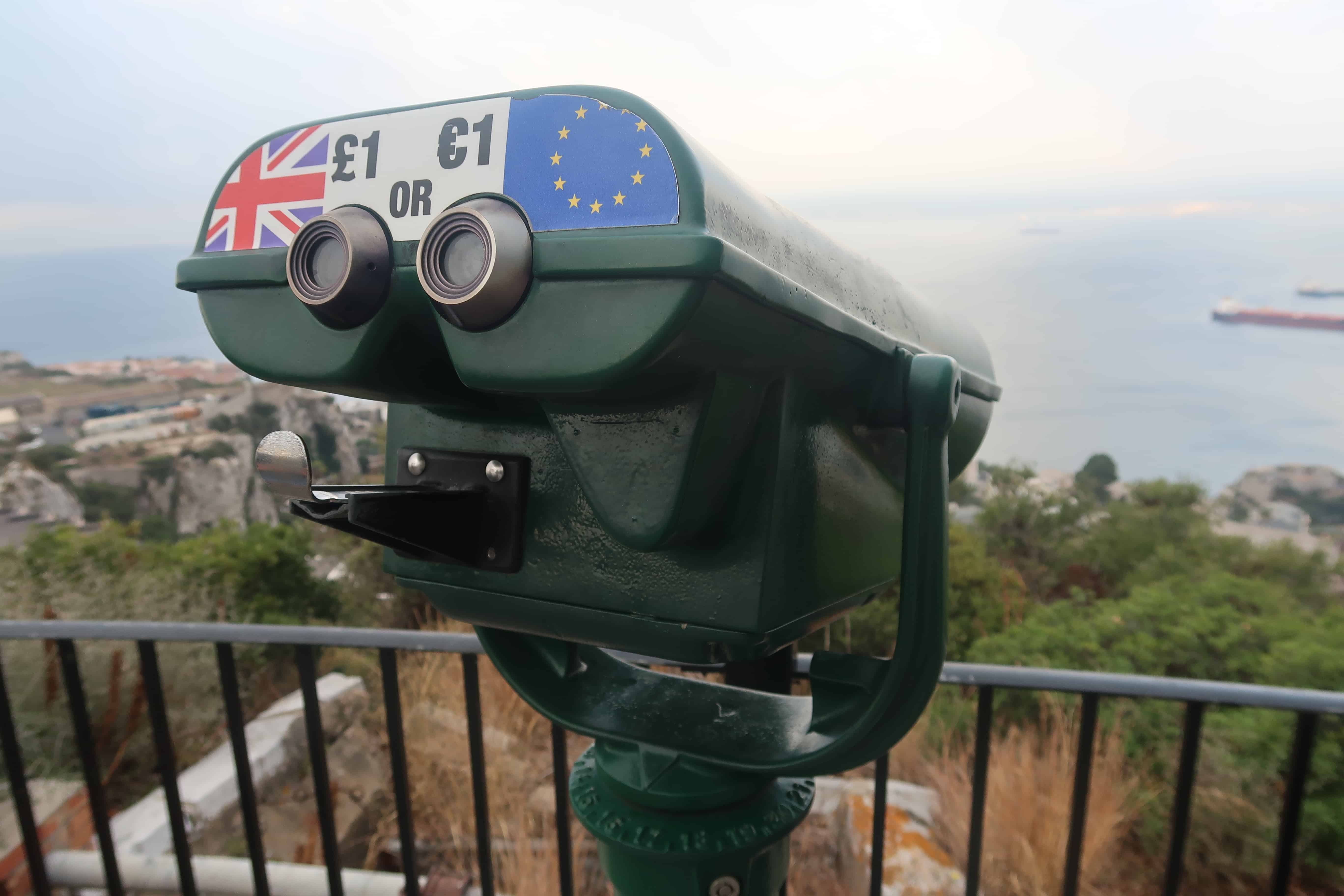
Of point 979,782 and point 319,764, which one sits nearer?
point 979,782

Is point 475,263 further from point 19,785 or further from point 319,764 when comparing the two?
point 19,785

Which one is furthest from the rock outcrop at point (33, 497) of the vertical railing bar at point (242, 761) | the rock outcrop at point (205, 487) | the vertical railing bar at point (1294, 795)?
the vertical railing bar at point (1294, 795)

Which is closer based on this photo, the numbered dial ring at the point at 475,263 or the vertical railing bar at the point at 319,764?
the numbered dial ring at the point at 475,263

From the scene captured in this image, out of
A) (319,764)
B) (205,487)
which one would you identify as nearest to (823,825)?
(319,764)

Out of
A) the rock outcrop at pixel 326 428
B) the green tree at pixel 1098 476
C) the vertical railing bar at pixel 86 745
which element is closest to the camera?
the vertical railing bar at pixel 86 745

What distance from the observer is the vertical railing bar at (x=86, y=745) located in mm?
Result: 1403

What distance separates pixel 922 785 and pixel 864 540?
2.27 m

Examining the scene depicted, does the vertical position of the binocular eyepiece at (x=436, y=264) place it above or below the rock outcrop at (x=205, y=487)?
above

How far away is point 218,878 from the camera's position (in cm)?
186

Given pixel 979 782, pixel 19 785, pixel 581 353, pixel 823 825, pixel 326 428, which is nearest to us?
pixel 581 353

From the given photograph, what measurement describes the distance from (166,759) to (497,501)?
123 centimetres

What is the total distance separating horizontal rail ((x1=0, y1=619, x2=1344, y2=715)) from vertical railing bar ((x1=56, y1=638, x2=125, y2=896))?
0.16ft

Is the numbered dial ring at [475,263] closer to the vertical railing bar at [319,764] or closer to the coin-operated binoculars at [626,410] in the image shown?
the coin-operated binoculars at [626,410]

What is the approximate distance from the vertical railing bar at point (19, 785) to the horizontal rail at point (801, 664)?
18cm
